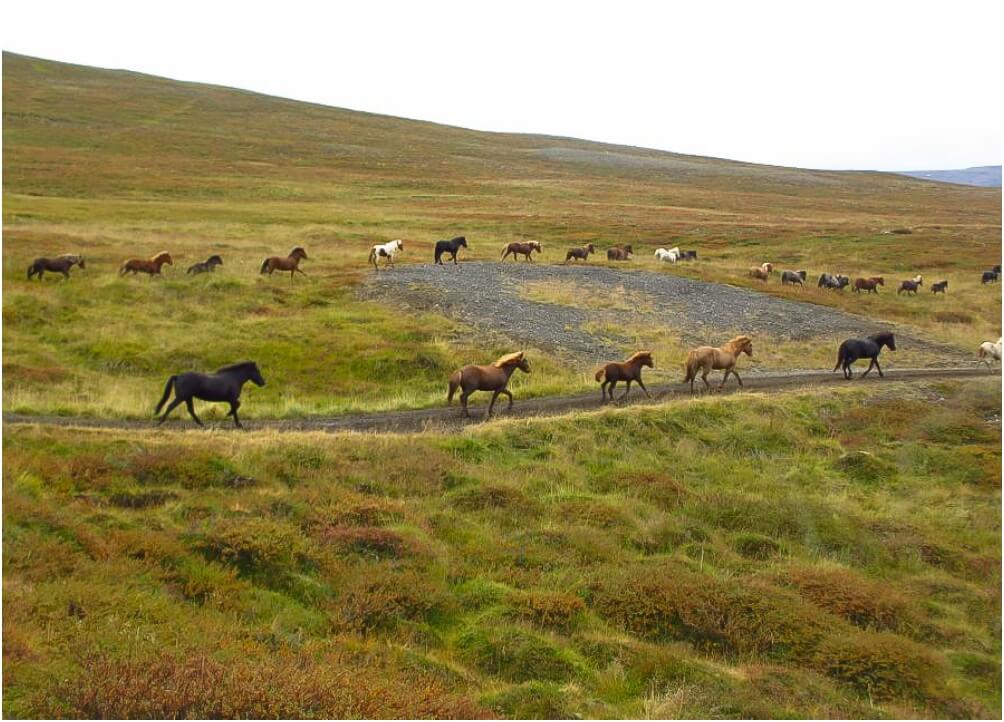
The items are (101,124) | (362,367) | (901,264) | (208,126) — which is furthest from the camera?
(208,126)

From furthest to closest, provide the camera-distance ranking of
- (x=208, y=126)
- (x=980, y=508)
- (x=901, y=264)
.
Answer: (x=208, y=126) < (x=901, y=264) < (x=980, y=508)

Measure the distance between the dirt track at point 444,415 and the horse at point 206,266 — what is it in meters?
20.6

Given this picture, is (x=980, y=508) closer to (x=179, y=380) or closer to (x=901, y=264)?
(x=179, y=380)

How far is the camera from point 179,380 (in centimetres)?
1941

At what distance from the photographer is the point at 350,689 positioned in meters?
8.51

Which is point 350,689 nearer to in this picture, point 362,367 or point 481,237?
point 362,367

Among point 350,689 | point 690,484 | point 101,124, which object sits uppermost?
point 101,124

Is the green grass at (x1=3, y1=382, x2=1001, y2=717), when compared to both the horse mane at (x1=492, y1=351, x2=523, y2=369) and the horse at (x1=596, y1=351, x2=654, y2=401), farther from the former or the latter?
the horse at (x1=596, y1=351, x2=654, y2=401)

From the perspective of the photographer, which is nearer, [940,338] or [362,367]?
[362,367]

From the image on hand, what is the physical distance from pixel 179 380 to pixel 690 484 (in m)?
12.8

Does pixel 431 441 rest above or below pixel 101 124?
below

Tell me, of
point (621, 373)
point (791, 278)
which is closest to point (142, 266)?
point (621, 373)

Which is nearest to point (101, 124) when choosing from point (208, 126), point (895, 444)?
point (208, 126)

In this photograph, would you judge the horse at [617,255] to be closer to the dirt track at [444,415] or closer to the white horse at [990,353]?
the white horse at [990,353]
